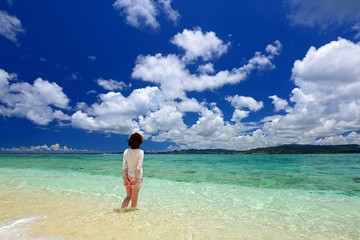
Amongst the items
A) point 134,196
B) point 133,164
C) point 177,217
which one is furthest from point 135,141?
point 177,217

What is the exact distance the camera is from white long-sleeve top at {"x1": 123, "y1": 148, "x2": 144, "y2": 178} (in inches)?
286

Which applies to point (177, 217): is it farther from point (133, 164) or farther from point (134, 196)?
point (133, 164)

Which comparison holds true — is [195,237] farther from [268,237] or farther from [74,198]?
[74,198]

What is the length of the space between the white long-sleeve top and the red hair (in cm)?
11

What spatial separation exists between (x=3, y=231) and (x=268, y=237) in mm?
5771

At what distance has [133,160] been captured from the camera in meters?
7.35

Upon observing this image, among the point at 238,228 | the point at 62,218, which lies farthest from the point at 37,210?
the point at 238,228

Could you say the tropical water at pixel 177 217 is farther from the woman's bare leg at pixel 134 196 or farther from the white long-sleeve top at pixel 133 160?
the white long-sleeve top at pixel 133 160

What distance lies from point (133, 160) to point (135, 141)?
1.76 ft

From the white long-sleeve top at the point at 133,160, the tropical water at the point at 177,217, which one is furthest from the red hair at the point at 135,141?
the tropical water at the point at 177,217

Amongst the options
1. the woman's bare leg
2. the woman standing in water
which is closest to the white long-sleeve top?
the woman standing in water

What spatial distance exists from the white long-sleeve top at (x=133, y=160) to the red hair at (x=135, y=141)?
0.37 ft

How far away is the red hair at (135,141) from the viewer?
288 inches

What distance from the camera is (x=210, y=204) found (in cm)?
923
